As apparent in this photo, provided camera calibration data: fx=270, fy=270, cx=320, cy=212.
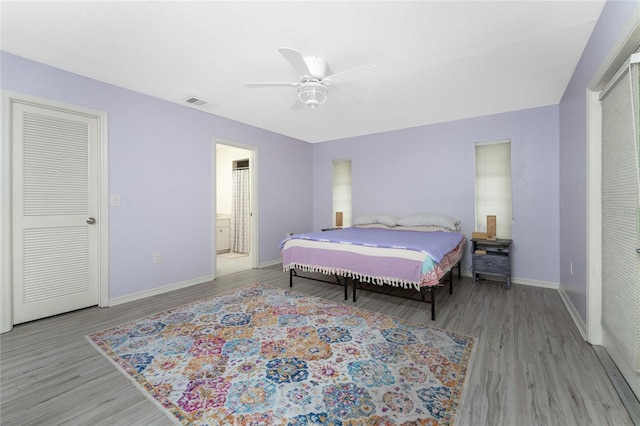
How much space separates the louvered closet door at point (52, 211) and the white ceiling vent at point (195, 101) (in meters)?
1.05

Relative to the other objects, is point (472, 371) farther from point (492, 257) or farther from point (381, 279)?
point (492, 257)

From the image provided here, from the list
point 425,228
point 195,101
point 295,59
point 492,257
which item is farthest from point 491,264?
point 195,101

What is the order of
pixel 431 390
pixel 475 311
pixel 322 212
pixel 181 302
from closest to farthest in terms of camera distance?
pixel 431 390 < pixel 475 311 < pixel 181 302 < pixel 322 212

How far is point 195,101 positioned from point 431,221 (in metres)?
3.82

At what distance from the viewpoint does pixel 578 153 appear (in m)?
2.54

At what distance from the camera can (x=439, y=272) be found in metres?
2.64

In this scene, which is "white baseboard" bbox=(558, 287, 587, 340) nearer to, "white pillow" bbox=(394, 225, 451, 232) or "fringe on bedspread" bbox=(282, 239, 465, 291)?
"fringe on bedspread" bbox=(282, 239, 465, 291)

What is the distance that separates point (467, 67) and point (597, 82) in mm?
1009

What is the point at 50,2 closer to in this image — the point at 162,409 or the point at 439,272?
the point at 162,409

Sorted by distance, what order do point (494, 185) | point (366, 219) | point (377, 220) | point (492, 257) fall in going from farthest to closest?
1. point (366, 219)
2. point (377, 220)
3. point (494, 185)
4. point (492, 257)

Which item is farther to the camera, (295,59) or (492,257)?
(492,257)

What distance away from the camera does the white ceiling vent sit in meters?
3.47

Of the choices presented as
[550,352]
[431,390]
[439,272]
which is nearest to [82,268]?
[431,390]

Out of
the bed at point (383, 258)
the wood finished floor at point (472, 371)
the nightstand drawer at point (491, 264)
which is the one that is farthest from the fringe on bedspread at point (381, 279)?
the nightstand drawer at point (491, 264)
